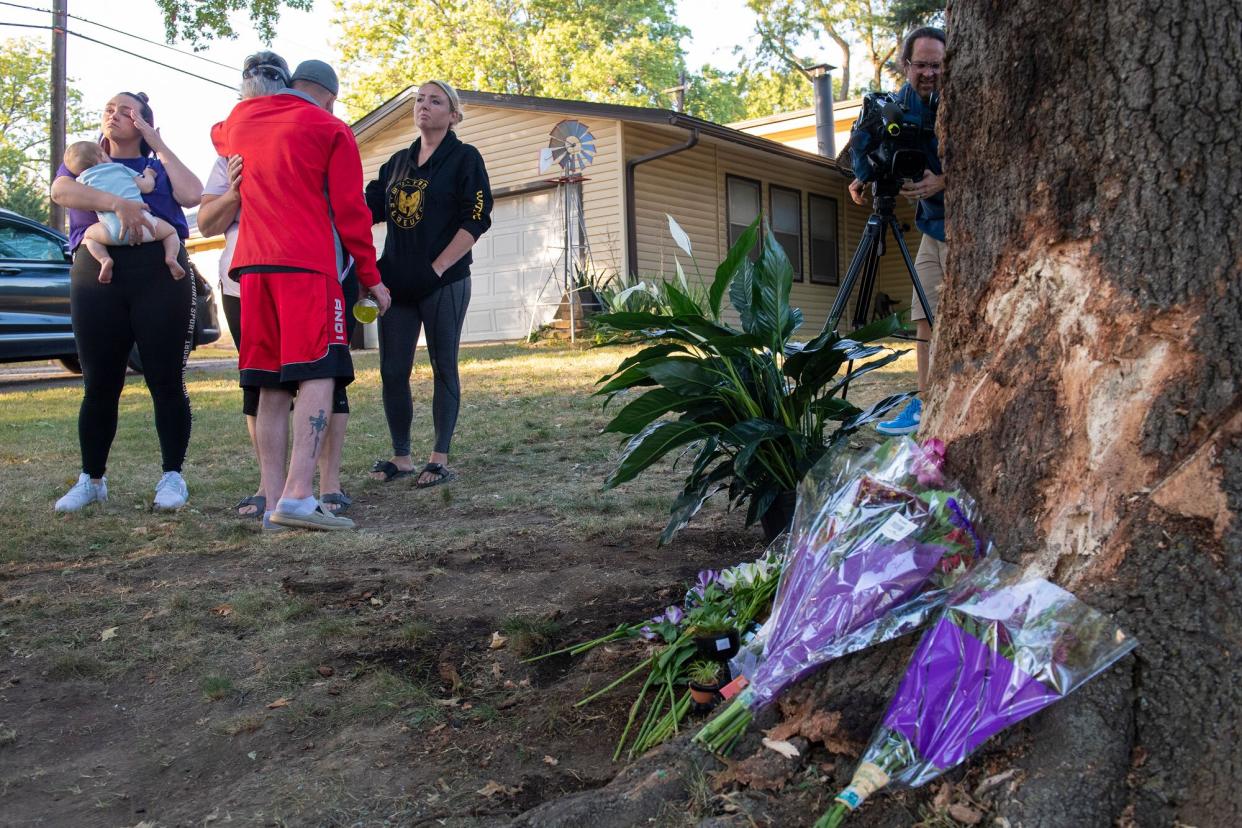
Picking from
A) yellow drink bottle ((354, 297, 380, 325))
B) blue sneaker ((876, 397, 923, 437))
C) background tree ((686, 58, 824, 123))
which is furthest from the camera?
background tree ((686, 58, 824, 123))

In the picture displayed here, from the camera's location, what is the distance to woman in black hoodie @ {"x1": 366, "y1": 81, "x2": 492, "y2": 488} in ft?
16.7

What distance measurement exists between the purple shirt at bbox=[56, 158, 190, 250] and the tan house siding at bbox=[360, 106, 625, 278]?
11054mm

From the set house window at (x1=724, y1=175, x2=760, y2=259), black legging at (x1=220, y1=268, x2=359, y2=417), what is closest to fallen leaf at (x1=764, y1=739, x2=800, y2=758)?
black legging at (x1=220, y1=268, x2=359, y2=417)

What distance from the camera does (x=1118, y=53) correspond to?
6.00 ft

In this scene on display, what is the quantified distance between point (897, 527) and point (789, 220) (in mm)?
17684

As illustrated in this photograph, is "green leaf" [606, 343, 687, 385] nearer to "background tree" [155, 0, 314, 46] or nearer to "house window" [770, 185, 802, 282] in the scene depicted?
"background tree" [155, 0, 314, 46]

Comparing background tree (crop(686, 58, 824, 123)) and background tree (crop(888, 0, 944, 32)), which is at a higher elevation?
background tree (crop(686, 58, 824, 123))

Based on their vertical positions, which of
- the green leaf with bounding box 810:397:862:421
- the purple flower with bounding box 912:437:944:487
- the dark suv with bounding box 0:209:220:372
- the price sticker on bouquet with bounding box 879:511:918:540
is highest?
the dark suv with bounding box 0:209:220:372

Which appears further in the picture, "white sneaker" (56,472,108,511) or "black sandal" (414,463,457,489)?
"black sandal" (414,463,457,489)

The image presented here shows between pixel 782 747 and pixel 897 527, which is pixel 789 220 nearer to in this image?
pixel 897 527

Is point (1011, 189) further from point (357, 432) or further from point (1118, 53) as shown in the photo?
point (357, 432)

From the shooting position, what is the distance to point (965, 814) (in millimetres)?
1685

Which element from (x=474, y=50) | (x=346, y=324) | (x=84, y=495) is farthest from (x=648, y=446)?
(x=474, y=50)

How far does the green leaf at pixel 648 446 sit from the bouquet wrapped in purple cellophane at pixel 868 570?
0.75 meters
